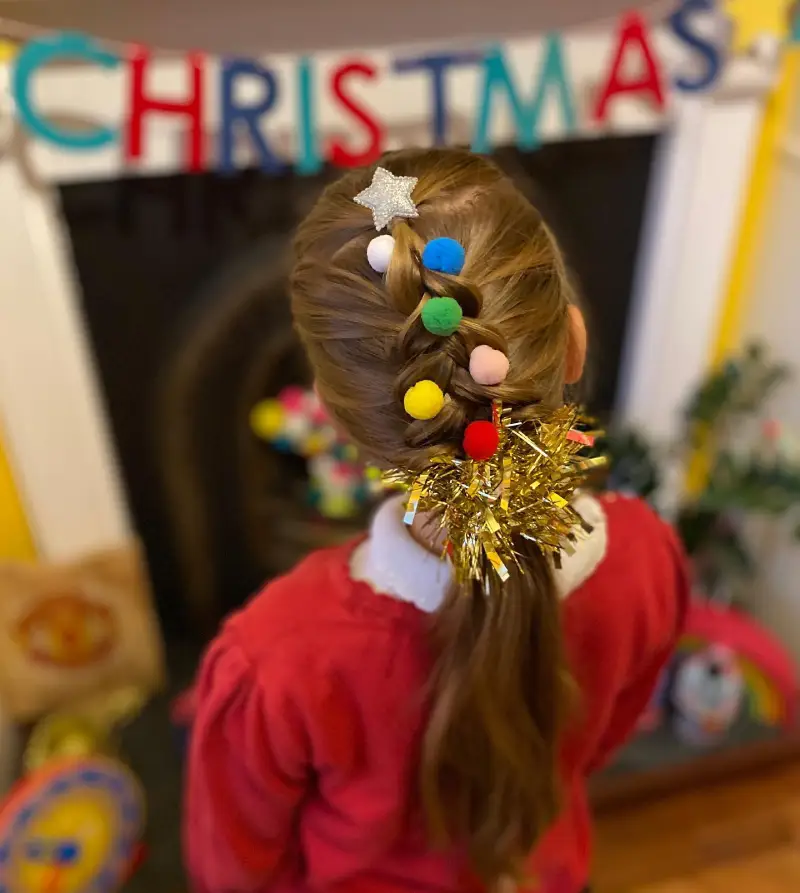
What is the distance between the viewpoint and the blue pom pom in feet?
1.54

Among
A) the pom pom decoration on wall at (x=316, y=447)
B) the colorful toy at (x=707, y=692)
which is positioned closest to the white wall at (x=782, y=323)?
the colorful toy at (x=707, y=692)

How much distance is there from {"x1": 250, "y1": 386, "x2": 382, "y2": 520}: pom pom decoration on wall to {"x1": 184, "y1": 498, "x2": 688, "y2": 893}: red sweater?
67 centimetres

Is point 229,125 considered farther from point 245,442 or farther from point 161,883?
point 161,883

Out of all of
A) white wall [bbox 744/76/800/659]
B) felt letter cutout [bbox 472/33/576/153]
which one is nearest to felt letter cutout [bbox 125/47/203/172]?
felt letter cutout [bbox 472/33/576/153]

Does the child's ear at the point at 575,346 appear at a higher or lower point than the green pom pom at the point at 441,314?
lower

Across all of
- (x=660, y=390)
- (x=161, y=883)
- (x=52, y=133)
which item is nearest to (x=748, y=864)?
(x=660, y=390)

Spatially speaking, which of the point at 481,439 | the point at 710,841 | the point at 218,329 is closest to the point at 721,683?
the point at 710,841

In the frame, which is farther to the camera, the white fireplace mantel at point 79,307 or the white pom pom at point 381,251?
the white fireplace mantel at point 79,307

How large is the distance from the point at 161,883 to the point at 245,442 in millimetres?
729

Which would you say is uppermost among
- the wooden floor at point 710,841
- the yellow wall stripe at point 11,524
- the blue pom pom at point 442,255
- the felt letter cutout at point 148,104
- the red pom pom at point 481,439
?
the felt letter cutout at point 148,104

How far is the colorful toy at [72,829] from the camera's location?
3.52ft

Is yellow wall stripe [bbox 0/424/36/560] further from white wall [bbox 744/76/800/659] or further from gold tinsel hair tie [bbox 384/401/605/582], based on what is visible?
white wall [bbox 744/76/800/659]

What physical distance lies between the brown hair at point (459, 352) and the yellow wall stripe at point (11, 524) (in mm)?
940

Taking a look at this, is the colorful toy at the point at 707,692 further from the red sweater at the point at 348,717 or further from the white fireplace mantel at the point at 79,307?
the red sweater at the point at 348,717
